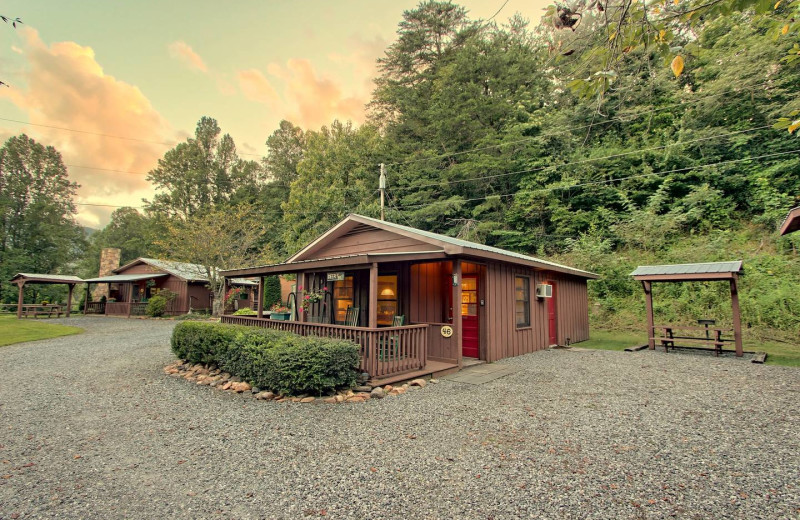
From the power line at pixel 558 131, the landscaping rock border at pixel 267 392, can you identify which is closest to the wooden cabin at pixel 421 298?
the landscaping rock border at pixel 267 392

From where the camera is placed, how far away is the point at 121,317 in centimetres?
2127

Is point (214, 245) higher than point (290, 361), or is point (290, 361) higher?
point (214, 245)

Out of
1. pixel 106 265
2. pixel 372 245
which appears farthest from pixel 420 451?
pixel 106 265

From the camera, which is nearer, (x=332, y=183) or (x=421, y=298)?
(x=421, y=298)

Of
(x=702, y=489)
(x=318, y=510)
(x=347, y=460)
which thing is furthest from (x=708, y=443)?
(x=318, y=510)

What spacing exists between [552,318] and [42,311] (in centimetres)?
2620

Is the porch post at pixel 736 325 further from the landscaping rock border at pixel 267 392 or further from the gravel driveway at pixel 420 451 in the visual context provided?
the landscaping rock border at pixel 267 392

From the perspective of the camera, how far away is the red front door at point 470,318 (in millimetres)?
8273

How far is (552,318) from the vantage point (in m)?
10.9

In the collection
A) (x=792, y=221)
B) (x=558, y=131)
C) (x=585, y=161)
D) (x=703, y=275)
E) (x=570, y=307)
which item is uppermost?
(x=558, y=131)

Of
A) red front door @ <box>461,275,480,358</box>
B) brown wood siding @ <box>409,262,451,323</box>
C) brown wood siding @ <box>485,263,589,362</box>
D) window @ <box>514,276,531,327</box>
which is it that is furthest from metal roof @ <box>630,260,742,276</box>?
brown wood siding @ <box>409,262,451,323</box>

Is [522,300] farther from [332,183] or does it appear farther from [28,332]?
[332,183]

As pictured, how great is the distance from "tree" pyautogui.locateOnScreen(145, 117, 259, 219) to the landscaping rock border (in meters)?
29.1

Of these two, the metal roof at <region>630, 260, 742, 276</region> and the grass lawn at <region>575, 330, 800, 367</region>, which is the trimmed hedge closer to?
the grass lawn at <region>575, 330, 800, 367</region>
